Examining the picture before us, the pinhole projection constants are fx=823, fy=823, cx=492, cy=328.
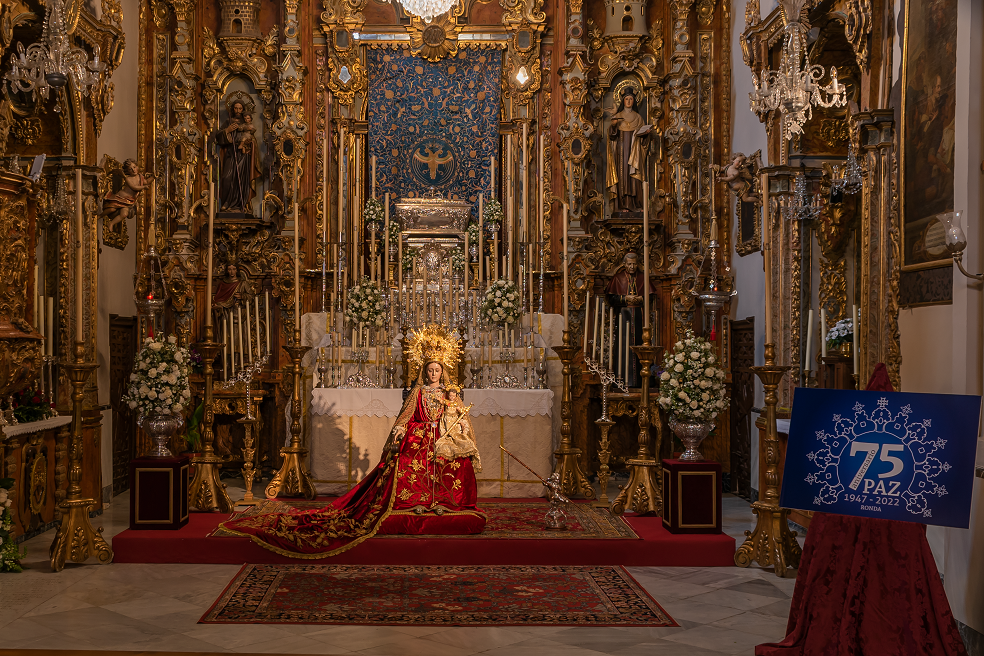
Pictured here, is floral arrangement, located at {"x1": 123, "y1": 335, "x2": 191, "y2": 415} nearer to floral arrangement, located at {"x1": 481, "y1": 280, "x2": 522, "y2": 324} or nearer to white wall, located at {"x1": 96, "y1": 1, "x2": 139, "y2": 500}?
white wall, located at {"x1": 96, "y1": 1, "x2": 139, "y2": 500}

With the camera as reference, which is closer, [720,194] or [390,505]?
[390,505]

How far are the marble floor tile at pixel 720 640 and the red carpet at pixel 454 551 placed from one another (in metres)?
1.64

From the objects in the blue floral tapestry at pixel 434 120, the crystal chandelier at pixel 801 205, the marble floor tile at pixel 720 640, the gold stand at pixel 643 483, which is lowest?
the marble floor tile at pixel 720 640

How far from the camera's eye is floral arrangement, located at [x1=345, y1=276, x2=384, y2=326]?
9.60 metres

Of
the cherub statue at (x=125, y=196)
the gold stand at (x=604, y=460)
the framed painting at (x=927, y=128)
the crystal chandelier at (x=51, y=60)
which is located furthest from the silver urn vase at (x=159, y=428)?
the framed painting at (x=927, y=128)

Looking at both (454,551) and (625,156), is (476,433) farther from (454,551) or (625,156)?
(625,156)

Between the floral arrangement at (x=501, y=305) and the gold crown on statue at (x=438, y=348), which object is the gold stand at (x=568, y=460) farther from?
the gold crown on statue at (x=438, y=348)

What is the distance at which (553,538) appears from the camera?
23.4 ft

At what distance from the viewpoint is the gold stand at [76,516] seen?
6.76 metres

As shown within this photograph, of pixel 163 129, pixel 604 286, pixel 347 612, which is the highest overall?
pixel 163 129

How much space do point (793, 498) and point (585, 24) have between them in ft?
29.3

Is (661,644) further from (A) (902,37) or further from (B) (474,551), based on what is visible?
(A) (902,37)

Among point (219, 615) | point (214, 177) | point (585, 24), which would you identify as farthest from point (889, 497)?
point (214, 177)

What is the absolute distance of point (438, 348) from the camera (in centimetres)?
838
